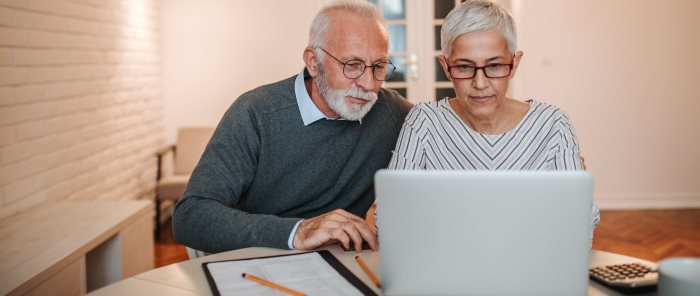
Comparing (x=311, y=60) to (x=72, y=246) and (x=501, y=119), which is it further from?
(x=72, y=246)

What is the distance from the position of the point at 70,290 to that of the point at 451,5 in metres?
4.06

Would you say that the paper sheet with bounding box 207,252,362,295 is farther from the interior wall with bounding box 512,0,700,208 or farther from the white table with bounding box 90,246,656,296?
the interior wall with bounding box 512,0,700,208

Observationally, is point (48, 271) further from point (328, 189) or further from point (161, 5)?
point (161, 5)

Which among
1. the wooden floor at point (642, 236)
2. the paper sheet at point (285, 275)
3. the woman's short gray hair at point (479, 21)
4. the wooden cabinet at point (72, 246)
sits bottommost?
the wooden floor at point (642, 236)

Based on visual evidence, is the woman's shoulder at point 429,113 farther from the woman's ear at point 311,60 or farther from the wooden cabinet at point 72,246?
the wooden cabinet at point 72,246

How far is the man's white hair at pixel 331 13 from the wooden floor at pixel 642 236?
7.38 ft

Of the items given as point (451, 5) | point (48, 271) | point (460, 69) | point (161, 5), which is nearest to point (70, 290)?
point (48, 271)

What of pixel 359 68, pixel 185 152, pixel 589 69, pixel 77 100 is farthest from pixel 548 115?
pixel 589 69

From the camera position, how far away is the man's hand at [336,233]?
137 centimetres

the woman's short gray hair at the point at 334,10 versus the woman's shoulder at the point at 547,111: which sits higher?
the woman's short gray hair at the point at 334,10

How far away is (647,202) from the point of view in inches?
202

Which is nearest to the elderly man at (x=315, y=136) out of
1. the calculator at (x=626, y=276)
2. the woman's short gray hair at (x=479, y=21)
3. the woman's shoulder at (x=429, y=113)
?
the woman's shoulder at (x=429, y=113)

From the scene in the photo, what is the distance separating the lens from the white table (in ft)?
3.84

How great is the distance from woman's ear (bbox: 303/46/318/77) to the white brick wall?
139 cm
